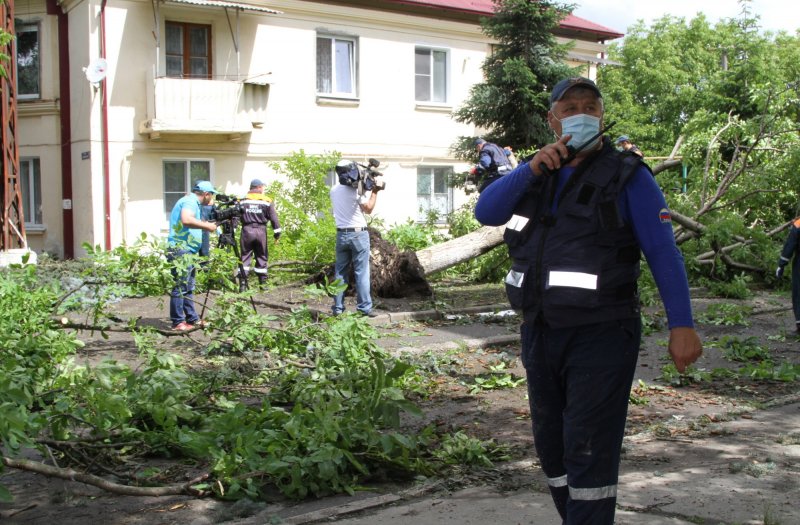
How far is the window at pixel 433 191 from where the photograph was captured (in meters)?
23.4

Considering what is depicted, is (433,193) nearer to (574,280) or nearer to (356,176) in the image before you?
(356,176)

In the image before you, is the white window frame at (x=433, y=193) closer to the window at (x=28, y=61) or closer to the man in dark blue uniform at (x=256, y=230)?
the window at (x=28, y=61)

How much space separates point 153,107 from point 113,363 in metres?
15.0

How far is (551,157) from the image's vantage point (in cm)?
333

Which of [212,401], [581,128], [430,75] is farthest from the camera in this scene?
[430,75]

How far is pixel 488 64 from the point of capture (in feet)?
61.2

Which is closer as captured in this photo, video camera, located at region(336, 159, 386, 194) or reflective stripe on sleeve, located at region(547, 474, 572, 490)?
reflective stripe on sleeve, located at region(547, 474, 572, 490)

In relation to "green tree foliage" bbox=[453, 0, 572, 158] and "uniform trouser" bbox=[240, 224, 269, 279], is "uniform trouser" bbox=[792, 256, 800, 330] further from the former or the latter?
"green tree foliage" bbox=[453, 0, 572, 158]

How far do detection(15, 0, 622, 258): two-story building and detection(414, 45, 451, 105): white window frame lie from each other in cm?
4

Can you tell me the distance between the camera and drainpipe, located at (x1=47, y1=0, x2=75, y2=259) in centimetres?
1992

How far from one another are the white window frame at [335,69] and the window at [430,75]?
1917 millimetres

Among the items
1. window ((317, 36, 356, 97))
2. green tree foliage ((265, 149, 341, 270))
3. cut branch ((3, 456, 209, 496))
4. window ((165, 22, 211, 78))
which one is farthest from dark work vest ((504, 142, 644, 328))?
window ((317, 36, 356, 97))

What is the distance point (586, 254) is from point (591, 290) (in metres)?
0.15

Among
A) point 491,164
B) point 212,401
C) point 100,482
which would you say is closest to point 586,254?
point 100,482
